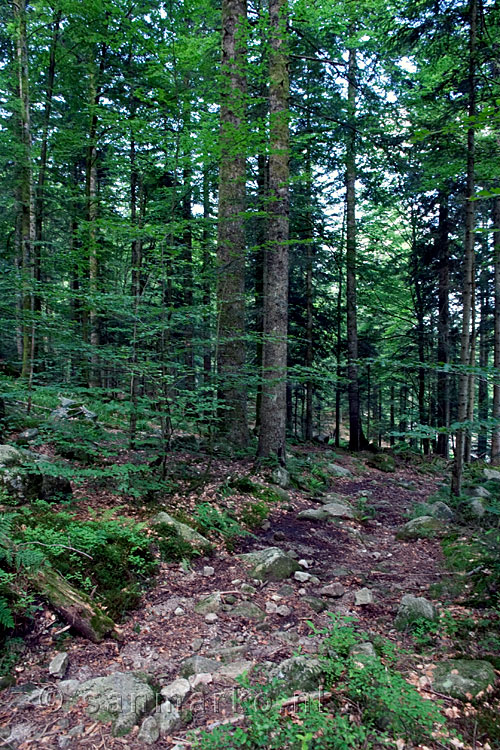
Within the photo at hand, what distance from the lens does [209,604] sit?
3.67m

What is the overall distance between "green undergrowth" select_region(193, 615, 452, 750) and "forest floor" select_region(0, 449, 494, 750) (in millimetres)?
206

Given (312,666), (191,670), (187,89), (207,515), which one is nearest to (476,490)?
(207,515)

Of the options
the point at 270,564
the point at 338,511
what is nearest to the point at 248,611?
the point at 270,564

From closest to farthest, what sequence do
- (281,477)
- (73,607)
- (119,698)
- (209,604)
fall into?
1. (119,698)
2. (73,607)
3. (209,604)
4. (281,477)

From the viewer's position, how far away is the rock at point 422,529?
5988 mm

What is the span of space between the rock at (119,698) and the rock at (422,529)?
474 cm

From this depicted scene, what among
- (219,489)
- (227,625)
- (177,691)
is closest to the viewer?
(177,691)

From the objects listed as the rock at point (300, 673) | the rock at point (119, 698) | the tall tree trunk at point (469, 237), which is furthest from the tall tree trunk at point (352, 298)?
the rock at point (119, 698)

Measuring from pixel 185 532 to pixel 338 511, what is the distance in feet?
10.8

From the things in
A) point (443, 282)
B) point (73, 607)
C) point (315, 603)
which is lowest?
point (315, 603)

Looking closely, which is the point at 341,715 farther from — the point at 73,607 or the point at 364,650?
the point at 73,607

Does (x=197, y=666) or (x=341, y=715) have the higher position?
(x=341, y=715)

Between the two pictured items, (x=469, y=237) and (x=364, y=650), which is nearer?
(x=364, y=650)

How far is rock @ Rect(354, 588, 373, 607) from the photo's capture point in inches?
151
